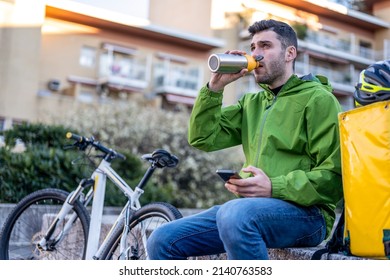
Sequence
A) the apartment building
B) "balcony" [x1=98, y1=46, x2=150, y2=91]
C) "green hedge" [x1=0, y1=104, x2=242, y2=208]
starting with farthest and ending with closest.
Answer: "balcony" [x1=98, y1=46, x2=150, y2=91] < the apartment building < "green hedge" [x1=0, y1=104, x2=242, y2=208]

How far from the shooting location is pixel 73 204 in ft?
13.9

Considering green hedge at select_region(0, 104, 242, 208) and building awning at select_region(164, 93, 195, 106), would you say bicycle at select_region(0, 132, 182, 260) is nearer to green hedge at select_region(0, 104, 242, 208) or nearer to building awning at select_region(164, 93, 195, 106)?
green hedge at select_region(0, 104, 242, 208)

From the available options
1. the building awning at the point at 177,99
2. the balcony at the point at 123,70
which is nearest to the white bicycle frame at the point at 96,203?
the balcony at the point at 123,70

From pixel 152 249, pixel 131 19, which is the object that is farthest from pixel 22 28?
pixel 152 249

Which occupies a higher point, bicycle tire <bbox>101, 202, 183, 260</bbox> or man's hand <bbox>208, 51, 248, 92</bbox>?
man's hand <bbox>208, 51, 248, 92</bbox>

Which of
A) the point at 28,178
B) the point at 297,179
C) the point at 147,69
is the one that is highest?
the point at 147,69

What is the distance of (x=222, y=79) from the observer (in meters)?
2.92

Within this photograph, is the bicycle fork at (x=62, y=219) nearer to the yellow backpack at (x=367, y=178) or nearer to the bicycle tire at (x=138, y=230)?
the bicycle tire at (x=138, y=230)

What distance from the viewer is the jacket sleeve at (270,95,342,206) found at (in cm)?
263

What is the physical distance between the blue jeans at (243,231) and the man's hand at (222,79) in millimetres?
637

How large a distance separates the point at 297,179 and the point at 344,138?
0.28m

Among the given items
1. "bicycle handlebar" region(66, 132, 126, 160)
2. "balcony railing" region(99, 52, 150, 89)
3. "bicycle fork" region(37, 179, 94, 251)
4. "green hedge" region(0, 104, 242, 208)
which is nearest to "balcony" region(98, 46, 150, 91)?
"balcony railing" region(99, 52, 150, 89)

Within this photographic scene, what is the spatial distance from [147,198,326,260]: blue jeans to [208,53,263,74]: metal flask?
0.66 meters

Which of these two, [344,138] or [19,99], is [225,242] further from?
[19,99]
